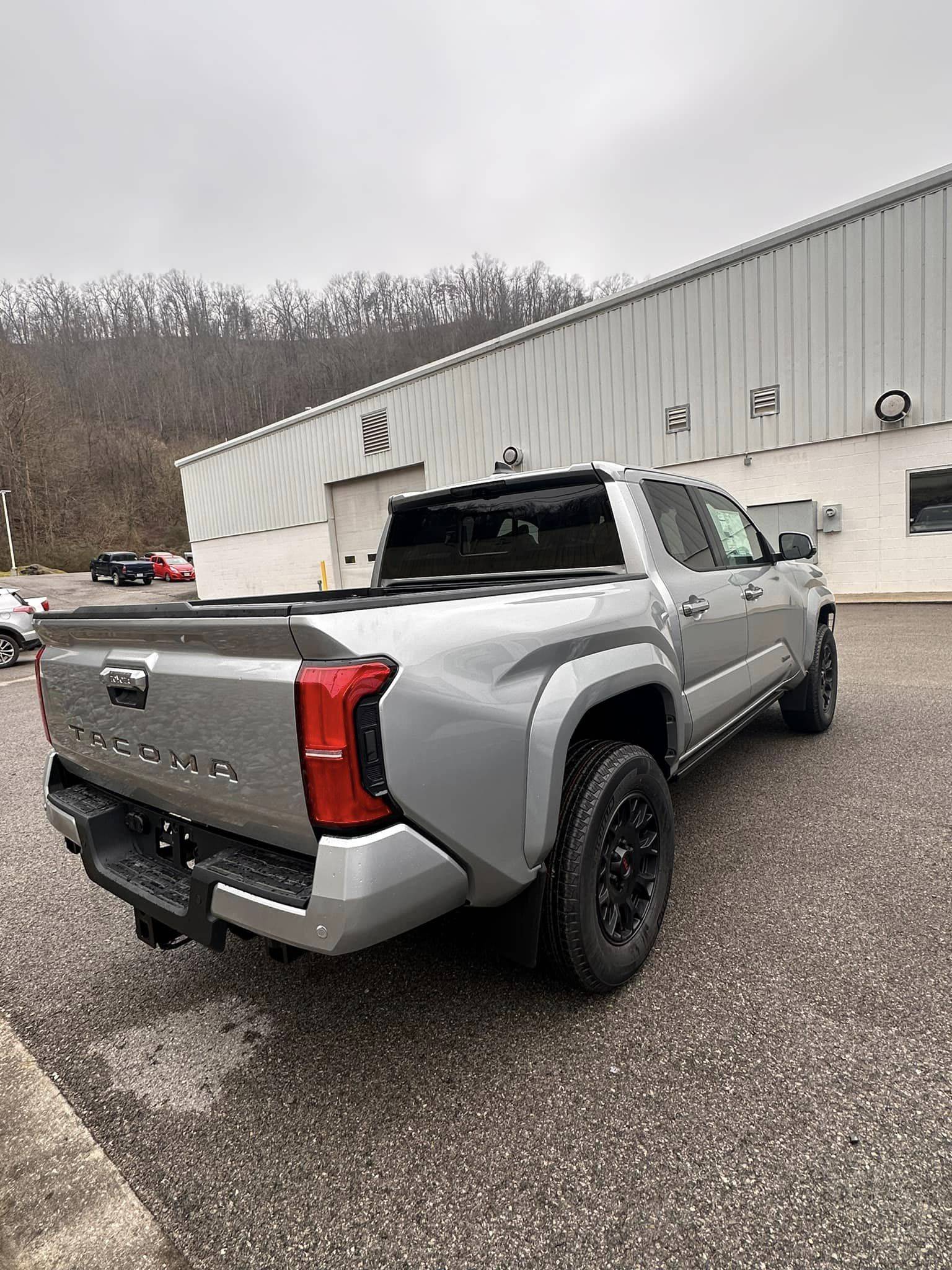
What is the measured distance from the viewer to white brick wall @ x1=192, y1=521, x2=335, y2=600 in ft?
74.6

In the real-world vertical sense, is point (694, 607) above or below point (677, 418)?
below

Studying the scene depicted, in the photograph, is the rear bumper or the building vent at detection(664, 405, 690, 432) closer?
the rear bumper

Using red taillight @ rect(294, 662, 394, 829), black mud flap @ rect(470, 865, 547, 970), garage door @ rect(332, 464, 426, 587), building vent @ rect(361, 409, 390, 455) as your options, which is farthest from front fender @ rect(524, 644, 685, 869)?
building vent @ rect(361, 409, 390, 455)

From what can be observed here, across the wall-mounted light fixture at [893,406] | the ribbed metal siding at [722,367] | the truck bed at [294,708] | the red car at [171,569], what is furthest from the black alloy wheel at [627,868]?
the red car at [171,569]

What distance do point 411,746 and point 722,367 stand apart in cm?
1475

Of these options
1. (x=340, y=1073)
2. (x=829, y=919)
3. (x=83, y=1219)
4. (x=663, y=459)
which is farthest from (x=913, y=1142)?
(x=663, y=459)

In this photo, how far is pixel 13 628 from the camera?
41.5ft

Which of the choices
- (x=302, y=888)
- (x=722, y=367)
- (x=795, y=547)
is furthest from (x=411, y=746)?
(x=722, y=367)

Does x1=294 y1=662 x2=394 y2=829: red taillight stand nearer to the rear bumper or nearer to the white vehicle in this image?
the rear bumper

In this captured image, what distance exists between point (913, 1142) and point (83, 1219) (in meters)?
1.96

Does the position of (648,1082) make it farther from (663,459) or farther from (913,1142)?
(663,459)

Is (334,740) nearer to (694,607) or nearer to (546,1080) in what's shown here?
(546,1080)

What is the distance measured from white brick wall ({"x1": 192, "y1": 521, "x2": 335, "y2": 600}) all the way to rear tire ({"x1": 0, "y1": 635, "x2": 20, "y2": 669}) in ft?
26.4

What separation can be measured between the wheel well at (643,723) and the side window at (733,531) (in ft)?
4.36
